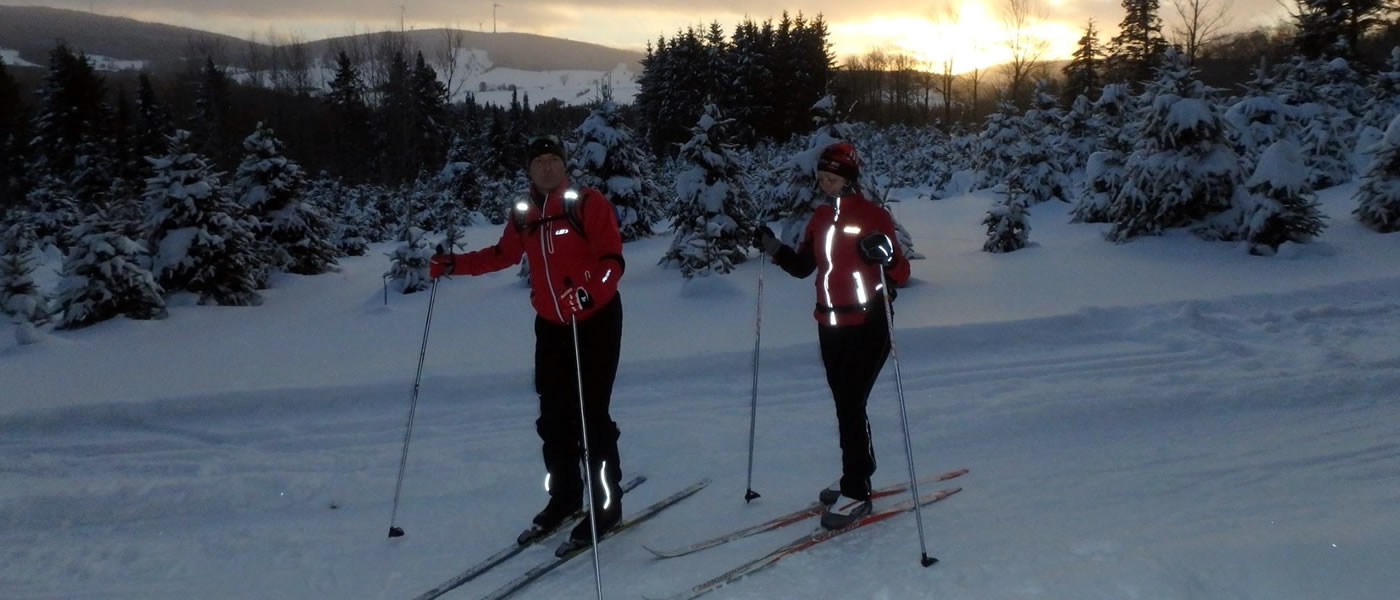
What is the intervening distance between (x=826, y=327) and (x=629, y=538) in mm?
1697

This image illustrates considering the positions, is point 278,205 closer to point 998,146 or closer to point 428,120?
point 998,146

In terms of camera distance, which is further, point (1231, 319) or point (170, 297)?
point (170, 297)

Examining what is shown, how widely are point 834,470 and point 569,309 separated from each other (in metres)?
2.61

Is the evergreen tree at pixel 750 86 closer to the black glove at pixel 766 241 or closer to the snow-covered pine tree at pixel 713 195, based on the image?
the snow-covered pine tree at pixel 713 195

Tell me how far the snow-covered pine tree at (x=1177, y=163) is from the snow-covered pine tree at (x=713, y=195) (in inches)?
271

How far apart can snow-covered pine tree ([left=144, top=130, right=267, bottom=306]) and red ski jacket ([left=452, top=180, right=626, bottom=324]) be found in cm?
1141

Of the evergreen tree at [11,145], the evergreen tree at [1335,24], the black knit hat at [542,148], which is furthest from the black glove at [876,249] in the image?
the evergreen tree at [11,145]

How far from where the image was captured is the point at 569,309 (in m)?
4.21

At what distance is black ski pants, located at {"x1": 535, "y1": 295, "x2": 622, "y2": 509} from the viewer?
4441mm

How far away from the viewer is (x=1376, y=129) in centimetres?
1994

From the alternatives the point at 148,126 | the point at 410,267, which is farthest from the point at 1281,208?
the point at 148,126

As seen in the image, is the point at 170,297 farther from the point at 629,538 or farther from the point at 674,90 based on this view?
the point at 674,90

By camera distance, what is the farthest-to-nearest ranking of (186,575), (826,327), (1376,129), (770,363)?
1. (1376,129)
2. (770,363)
3. (186,575)
4. (826,327)

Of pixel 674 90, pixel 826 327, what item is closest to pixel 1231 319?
pixel 826 327
